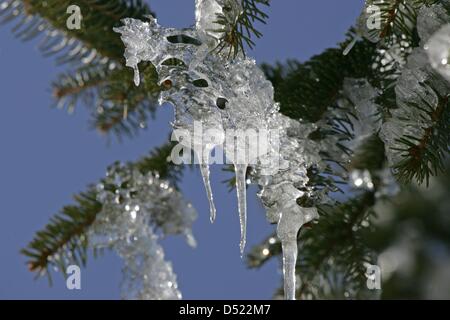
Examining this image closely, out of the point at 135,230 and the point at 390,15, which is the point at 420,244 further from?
the point at 390,15

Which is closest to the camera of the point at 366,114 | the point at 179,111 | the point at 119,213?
the point at 179,111

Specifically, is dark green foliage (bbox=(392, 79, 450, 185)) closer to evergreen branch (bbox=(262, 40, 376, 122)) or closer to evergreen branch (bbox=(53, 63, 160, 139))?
evergreen branch (bbox=(262, 40, 376, 122))

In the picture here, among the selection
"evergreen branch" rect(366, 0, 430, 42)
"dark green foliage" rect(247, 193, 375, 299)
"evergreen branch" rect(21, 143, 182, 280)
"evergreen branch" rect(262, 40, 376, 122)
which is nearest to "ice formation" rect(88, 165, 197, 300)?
"evergreen branch" rect(21, 143, 182, 280)

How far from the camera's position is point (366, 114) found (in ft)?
3.00

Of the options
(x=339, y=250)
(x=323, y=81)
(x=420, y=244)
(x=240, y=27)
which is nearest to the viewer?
(x=240, y=27)

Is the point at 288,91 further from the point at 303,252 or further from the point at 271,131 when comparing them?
the point at 303,252

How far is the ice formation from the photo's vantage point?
110 centimetres

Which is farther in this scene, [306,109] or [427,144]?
[306,109]

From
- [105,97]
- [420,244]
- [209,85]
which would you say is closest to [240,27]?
[209,85]

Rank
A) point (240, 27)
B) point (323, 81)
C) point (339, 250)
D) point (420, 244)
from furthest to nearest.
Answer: point (420, 244), point (339, 250), point (323, 81), point (240, 27)

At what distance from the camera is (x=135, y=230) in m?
1.12

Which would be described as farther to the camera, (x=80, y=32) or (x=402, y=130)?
(x=80, y=32)

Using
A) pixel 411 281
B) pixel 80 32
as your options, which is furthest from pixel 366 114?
pixel 411 281
